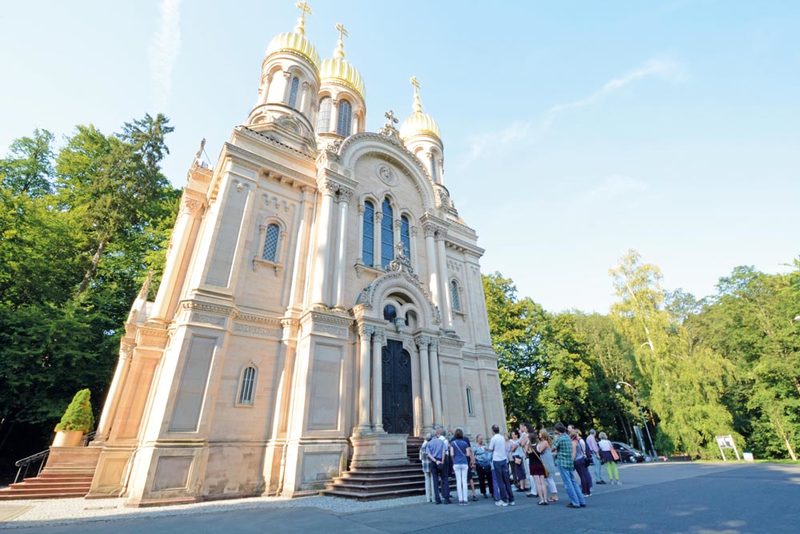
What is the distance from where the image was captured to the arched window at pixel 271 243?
14.3 m

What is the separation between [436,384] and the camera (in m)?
15.0

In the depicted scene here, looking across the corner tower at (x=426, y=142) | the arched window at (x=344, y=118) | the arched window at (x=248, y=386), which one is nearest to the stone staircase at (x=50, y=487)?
the arched window at (x=248, y=386)

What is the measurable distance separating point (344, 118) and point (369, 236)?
11.5 metres

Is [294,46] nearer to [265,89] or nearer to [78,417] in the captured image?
[265,89]

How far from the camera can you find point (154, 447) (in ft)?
31.6

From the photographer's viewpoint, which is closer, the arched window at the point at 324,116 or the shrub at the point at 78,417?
the shrub at the point at 78,417

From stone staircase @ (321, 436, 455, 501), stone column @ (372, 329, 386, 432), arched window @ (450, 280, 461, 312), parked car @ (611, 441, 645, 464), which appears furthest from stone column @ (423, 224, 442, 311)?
parked car @ (611, 441, 645, 464)

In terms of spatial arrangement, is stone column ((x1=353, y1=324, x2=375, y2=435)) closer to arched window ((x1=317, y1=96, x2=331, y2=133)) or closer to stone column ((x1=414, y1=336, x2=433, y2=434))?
stone column ((x1=414, y1=336, x2=433, y2=434))

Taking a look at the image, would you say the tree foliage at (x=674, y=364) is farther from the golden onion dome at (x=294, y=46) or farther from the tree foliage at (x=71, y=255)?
the tree foliage at (x=71, y=255)

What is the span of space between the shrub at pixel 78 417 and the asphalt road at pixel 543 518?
7932mm

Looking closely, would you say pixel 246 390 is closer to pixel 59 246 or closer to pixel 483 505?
pixel 483 505

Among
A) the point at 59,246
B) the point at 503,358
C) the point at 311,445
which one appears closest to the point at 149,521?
the point at 311,445

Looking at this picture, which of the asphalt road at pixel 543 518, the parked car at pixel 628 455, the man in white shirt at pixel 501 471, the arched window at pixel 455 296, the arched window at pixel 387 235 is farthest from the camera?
the parked car at pixel 628 455

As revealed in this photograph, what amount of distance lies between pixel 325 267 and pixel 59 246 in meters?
17.4
